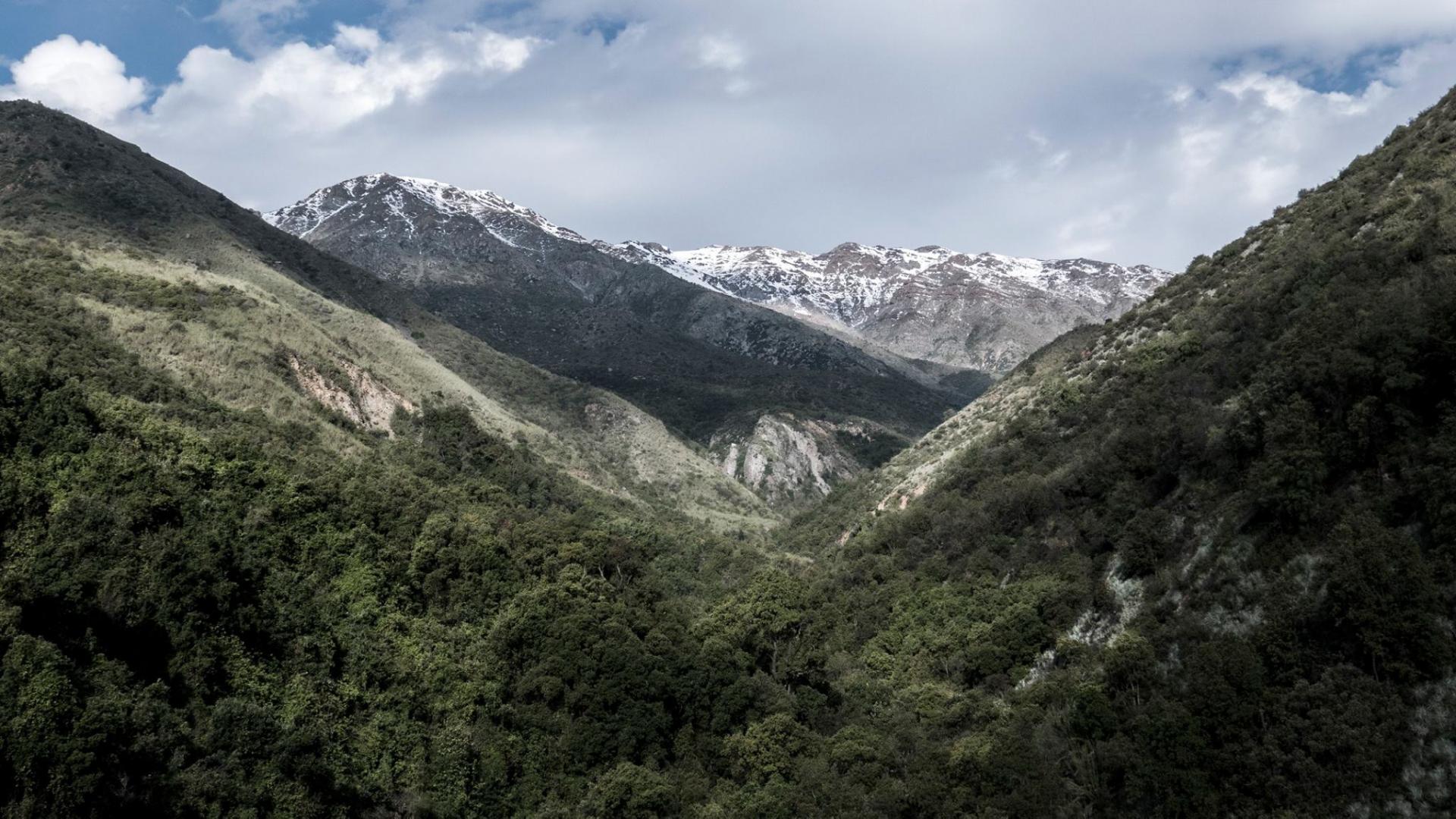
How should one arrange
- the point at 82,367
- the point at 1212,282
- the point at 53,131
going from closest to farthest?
the point at 82,367, the point at 1212,282, the point at 53,131

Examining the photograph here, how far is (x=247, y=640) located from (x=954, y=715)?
3681cm

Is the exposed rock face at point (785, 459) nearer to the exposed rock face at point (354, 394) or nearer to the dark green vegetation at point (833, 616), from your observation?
the exposed rock face at point (354, 394)

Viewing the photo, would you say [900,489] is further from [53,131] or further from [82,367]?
[53,131]

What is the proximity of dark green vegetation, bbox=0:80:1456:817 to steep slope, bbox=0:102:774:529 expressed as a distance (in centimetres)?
685


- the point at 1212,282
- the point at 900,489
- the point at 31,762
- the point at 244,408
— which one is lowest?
the point at 31,762

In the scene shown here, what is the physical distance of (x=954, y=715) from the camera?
156ft

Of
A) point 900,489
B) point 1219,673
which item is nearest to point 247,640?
point 1219,673

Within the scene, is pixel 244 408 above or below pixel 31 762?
above

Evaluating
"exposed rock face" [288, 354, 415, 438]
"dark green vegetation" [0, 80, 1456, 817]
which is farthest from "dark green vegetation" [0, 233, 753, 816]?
"exposed rock face" [288, 354, 415, 438]

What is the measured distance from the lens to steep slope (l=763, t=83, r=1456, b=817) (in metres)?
31.0

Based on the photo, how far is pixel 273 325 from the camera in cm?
8819

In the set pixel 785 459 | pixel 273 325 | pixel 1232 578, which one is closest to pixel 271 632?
pixel 1232 578

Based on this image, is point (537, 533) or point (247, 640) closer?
point (247, 640)

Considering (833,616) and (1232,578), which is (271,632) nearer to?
(833,616)
